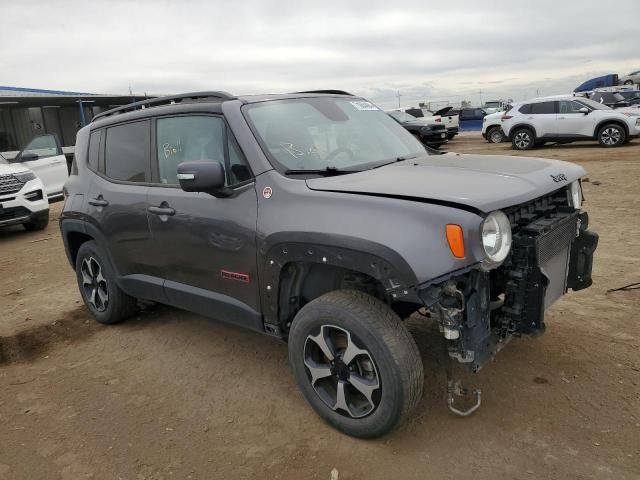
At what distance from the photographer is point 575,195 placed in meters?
3.39

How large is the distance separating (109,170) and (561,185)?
11.2ft

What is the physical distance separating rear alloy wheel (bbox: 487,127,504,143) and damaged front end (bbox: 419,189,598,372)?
18.2m

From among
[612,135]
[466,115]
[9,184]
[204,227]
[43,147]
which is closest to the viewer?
[204,227]

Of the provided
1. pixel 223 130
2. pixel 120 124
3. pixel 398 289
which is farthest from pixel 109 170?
Answer: pixel 398 289

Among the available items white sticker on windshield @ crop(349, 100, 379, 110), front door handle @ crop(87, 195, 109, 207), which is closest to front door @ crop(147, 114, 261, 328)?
front door handle @ crop(87, 195, 109, 207)

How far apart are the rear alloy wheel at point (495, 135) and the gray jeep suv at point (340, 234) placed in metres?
17.3

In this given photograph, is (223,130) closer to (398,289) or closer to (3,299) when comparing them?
(398,289)

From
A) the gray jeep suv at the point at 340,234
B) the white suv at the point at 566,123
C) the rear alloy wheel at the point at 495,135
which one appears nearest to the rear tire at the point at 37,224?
the gray jeep suv at the point at 340,234

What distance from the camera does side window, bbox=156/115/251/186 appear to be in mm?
3357

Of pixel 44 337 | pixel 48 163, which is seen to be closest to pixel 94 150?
pixel 44 337

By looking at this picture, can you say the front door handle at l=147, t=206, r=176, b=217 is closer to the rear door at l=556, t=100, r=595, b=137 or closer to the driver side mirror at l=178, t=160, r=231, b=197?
the driver side mirror at l=178, t=160, r=231, b=197

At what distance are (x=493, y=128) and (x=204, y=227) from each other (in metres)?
18.7

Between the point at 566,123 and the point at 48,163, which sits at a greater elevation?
the point at 48,163

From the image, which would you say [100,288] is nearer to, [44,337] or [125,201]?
[44,337]
